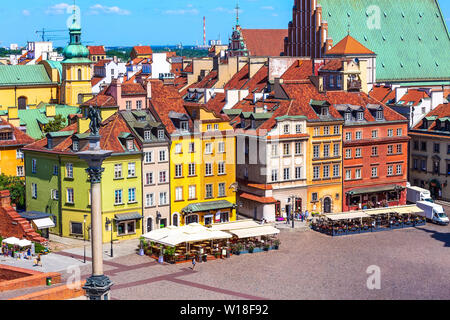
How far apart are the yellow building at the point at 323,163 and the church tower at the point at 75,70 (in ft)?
165

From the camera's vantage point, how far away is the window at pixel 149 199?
7633 centimetres

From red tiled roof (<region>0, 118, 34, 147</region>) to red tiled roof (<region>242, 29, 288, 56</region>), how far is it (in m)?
80.6

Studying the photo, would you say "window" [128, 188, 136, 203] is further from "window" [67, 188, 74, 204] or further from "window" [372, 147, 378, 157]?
"window" [372, 147, 378, 157]

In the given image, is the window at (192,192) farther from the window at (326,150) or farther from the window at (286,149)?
the window at (326,150)

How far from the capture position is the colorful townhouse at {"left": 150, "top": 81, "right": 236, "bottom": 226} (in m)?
78.2

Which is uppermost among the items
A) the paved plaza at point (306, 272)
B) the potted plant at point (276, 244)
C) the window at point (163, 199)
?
the window at point (163, 199)

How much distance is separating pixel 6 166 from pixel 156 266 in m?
27.7

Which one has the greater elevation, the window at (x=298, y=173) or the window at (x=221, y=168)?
the window at (x=221, y=168)

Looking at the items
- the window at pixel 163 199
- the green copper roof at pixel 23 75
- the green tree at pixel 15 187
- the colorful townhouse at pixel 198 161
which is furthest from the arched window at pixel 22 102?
the window at pixel 163 199

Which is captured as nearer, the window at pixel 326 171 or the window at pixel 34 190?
the window at pixel 34 190

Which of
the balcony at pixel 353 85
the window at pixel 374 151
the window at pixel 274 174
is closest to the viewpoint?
the window at pixel 274 174

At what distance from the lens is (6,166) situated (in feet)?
283
